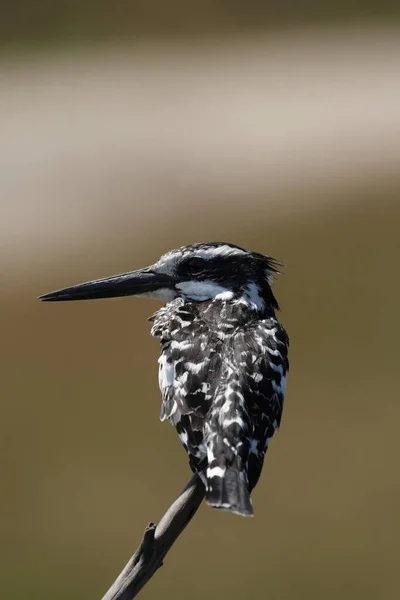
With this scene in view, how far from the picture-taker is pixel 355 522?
3998mm

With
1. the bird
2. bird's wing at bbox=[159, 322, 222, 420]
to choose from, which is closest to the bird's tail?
the bird

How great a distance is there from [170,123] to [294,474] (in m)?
3.65

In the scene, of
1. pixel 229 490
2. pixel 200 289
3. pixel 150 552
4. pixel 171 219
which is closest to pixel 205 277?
pixel 200 289

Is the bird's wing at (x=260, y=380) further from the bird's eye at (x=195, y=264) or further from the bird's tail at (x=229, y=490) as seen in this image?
the bird's eye at (x=195, y=264)

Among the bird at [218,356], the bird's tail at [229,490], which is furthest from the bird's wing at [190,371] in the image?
the bird's tail at [229,490]

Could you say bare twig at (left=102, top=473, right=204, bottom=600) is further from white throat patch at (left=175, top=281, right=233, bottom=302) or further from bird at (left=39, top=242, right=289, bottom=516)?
white throat patch at (left=175, top=281, right=233, bottom=302)

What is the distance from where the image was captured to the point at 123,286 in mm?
1984

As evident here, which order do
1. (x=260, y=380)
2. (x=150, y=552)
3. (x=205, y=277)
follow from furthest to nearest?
1. (x=205, y=277)
2. (x=260, y=380)
3. (x=150, y=552)

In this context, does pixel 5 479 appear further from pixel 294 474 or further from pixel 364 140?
pixel 364 140

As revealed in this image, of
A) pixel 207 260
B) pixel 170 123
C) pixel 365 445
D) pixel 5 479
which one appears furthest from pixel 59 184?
pixel 207 260

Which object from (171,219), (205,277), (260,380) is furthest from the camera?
(171,219)

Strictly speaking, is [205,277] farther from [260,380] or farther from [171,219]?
[171,219]

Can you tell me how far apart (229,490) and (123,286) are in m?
0.62

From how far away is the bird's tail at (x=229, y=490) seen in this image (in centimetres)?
144
